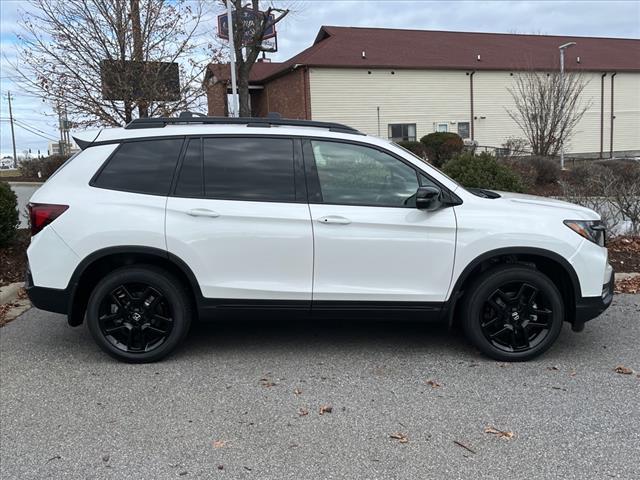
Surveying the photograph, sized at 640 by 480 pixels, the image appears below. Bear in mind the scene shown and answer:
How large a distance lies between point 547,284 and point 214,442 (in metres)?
2.69

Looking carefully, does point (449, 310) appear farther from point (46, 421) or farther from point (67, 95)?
point (67, 95)

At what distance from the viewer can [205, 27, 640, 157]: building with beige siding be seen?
3111 centimetres

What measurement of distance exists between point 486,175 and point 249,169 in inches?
231

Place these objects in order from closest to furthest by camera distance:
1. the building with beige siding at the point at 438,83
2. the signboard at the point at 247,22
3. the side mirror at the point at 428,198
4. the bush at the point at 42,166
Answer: the side mirror at the point at 428,198, the signboard at the point at 247,22, the bush at the point at 42,166, the building with beige siding at the point at 438,83

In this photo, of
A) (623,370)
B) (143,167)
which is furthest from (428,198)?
(143,167)

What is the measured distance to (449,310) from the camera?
4391 mm

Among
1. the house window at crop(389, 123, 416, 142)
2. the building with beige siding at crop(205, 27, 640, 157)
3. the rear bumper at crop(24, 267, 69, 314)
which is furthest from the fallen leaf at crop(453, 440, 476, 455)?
the house window at crop(389, 123, 416, 142)

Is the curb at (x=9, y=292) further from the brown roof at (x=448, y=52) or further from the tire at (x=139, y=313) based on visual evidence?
the brown roof at (x=448, y=52)

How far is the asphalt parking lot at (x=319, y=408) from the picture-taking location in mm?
3074

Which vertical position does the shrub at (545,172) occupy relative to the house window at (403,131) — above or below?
below

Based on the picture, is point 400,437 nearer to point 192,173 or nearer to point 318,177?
point 318,177

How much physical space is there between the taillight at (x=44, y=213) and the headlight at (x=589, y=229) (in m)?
3.83

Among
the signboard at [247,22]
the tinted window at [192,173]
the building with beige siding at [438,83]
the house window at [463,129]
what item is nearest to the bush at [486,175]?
the tinted window at [192,173]

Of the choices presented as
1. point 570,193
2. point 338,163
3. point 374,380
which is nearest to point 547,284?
point 374,380
